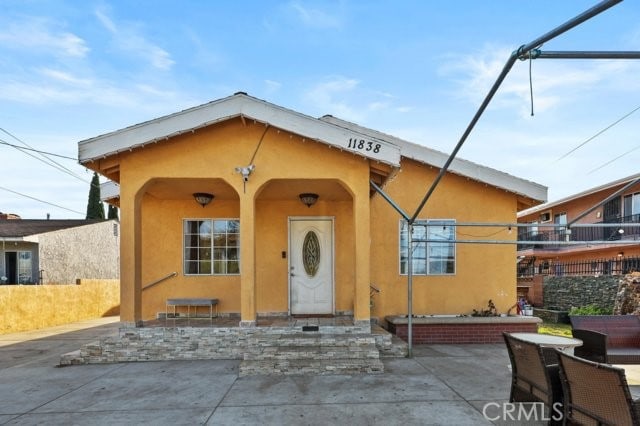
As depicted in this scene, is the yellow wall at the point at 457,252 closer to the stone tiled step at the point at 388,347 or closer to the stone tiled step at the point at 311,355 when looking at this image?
the stone tiled step at the point at 388,347

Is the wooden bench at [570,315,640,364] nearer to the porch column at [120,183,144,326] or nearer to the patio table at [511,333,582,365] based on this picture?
the patio table at [511,333,582,365]

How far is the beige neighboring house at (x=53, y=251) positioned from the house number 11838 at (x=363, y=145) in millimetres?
15054

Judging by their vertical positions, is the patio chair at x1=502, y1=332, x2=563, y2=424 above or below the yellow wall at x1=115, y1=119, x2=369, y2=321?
below

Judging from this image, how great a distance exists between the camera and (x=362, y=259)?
713cm

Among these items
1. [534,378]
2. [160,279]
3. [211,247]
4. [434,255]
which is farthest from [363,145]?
[160,279]

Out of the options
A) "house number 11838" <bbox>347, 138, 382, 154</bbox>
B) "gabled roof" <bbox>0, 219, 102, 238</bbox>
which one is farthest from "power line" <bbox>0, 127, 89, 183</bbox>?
"house number 11838" <bbox>347, 138, 382, 154</bbox>

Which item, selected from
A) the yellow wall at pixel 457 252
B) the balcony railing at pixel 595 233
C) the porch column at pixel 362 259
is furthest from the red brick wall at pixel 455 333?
the balcony railing at pixel 595 233

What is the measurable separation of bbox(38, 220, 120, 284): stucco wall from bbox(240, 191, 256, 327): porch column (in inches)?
550

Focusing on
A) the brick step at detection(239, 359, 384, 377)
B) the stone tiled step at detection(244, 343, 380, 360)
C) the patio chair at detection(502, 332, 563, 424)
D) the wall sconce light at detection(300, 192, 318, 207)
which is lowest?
the brick step at detection(239, 359, 384, 377)

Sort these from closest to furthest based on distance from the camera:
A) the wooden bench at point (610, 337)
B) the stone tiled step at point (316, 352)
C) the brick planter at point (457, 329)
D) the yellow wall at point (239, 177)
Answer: the wooden bench at point (610, 337), the stone tiled step at point (316, 352), the yellow wall at point (239, 177), the brick planter at point (457, 329)

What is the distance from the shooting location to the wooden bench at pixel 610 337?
5219 mm

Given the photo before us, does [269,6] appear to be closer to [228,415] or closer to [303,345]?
[303,345]

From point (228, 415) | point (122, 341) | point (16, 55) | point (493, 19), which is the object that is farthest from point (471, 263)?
point (16, 55)

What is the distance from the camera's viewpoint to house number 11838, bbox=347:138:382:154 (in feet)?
22.5
